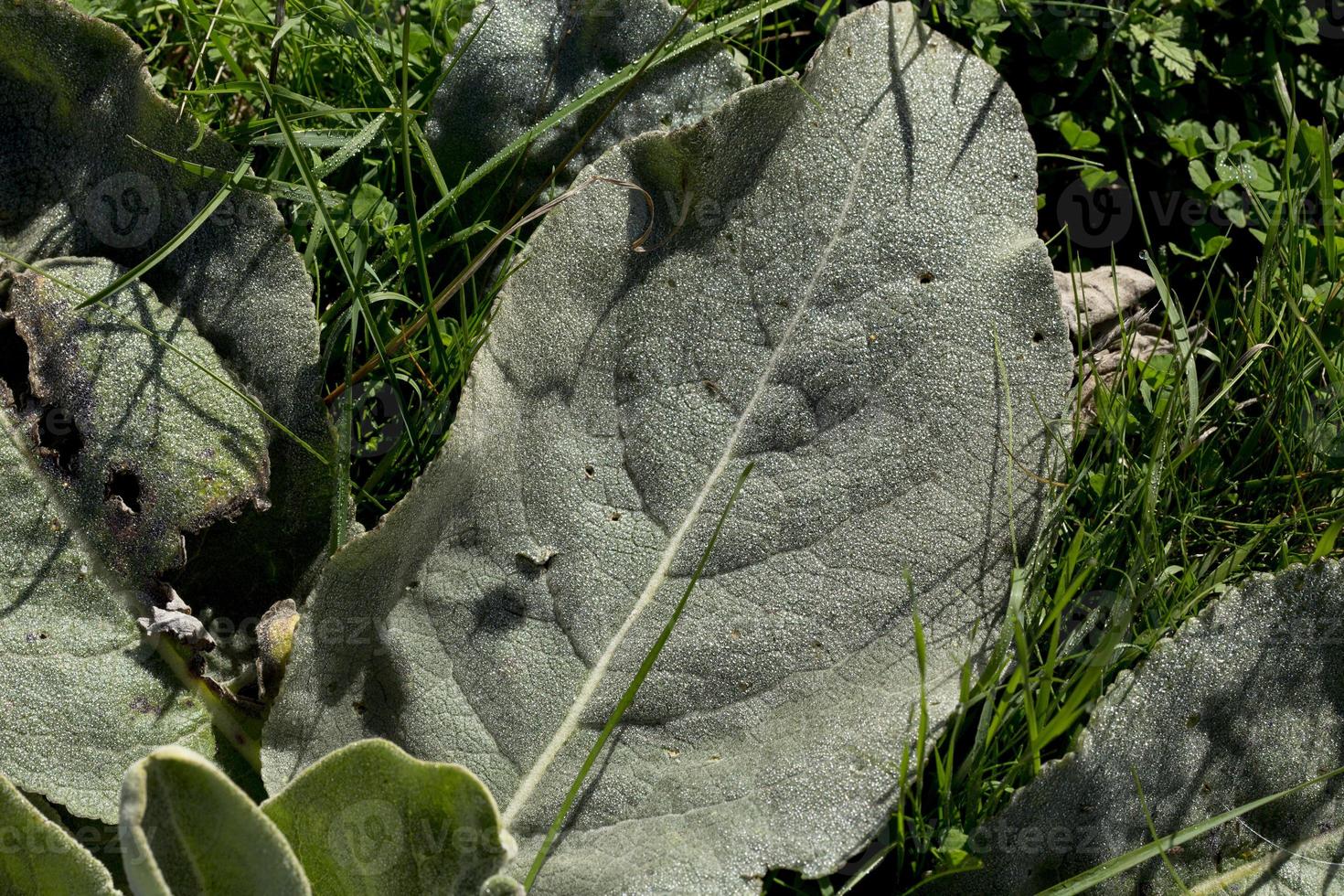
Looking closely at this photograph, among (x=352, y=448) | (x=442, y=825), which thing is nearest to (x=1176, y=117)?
(x=352, y=448)

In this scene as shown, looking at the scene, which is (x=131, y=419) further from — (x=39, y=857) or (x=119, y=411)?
(x=39, y=857)

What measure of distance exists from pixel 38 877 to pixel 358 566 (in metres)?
0.55

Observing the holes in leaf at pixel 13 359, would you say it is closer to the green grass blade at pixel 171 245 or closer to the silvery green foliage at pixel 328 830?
the green grass blade at pixel 171 245

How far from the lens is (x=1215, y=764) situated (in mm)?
1907

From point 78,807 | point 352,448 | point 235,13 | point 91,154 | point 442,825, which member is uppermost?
point 235,13

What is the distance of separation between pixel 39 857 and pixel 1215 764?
1.60 metres

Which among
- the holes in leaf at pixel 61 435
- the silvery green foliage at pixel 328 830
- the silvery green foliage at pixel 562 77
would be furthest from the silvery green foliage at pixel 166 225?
the silvery green foliage at pixel 328 830

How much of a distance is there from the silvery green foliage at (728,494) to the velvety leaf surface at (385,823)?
0.24m

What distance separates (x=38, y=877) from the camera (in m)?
1.51

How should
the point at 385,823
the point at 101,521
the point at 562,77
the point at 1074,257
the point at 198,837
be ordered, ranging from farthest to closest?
the point at 1074,257 → the point at 562,77 → the point at 101,521 → the point at 385,823 → the point at 198,837

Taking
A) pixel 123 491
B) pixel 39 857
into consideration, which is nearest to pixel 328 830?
pixel 39 857

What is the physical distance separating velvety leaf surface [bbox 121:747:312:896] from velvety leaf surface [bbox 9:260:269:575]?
1.95 feet

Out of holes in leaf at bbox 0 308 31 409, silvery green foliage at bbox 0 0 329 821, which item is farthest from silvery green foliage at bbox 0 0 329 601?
holes in leaf at bbox 0 308 31 409

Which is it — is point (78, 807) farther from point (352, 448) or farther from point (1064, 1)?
point (1064, 1)
